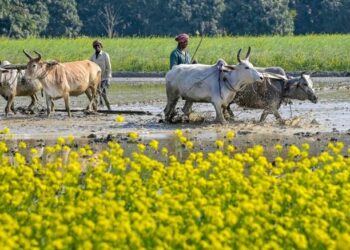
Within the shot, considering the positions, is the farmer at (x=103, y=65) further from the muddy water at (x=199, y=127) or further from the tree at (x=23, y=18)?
the tree at (x=23, y=18)

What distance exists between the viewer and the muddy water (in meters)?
18.3

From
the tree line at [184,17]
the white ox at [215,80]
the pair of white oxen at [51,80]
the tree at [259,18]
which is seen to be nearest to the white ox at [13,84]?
the pair of white oxen at [51,80]

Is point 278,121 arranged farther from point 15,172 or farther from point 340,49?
point 340,49

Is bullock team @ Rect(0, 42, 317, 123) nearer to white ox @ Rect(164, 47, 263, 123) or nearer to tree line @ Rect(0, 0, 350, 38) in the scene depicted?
white ox @ Rect(164, 47, 263, 123)

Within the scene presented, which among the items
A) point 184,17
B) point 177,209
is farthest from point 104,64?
point 184,17

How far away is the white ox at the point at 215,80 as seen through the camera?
20188mm

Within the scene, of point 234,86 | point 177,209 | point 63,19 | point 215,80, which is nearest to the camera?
point 177,209

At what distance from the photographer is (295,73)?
129ft

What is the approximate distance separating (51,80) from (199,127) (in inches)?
136

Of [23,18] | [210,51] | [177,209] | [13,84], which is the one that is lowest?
[23,18]

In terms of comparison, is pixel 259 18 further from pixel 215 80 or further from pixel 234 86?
pixel 234 86

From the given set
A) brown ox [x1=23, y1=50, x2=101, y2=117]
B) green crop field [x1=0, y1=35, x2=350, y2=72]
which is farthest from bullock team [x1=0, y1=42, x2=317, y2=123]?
green crop field [x1=0, y1=35, x2=350, y2=72]

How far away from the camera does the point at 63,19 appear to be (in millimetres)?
72312

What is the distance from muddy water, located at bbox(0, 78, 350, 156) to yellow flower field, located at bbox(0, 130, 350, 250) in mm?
6100
